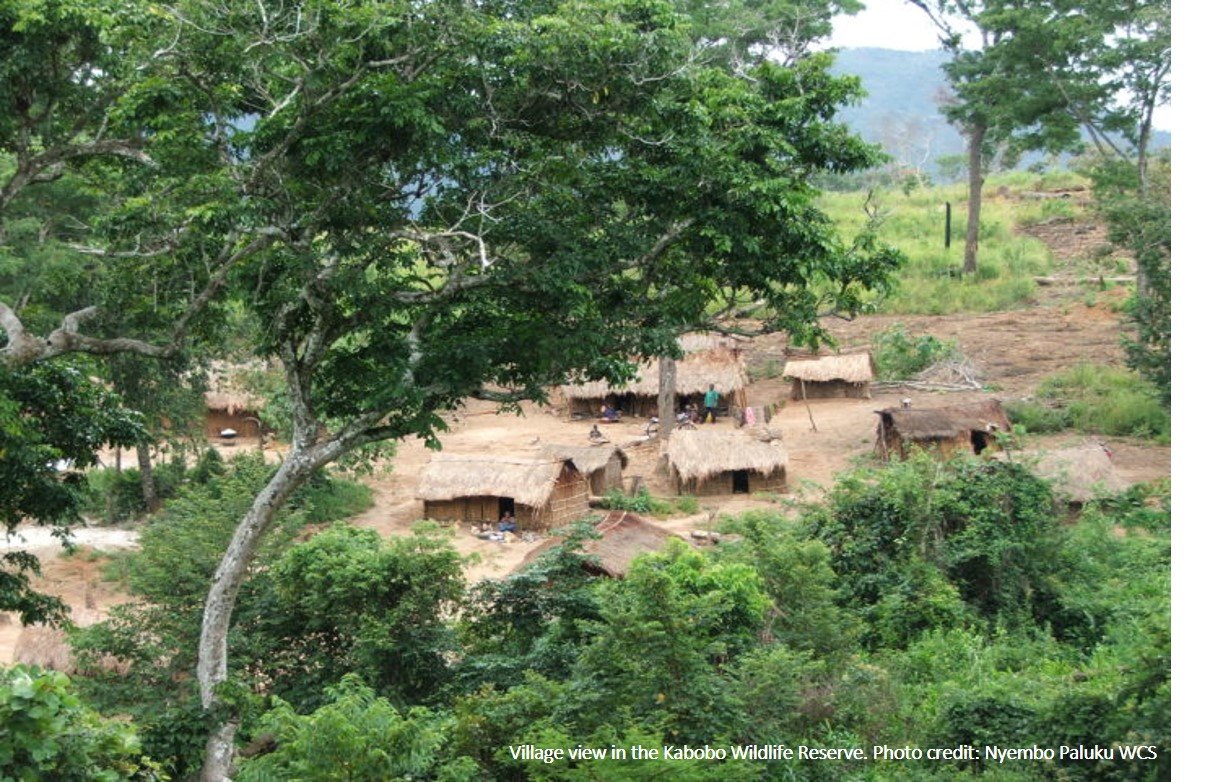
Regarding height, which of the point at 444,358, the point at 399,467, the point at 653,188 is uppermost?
the point at 653,188

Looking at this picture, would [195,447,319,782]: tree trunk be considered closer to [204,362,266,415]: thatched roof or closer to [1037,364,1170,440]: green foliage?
[204,362,266,415]: thatched roof

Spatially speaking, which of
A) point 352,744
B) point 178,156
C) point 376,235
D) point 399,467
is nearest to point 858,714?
point 352,744

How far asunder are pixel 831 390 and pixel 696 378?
327 centimetres

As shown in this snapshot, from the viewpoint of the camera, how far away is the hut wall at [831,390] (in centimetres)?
2866

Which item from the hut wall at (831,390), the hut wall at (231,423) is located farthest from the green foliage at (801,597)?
the hut wall at (231,423)

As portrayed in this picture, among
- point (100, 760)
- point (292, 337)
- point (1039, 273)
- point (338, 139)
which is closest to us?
point (100, 760)

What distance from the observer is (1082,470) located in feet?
62.7

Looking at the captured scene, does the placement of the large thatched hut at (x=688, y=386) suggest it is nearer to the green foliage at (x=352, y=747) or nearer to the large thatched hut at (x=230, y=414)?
the large thatched hut at (x=230, y=414)

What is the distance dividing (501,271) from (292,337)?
204 centimetres

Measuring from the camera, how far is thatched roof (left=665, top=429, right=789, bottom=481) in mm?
22781

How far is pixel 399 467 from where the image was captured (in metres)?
25.8

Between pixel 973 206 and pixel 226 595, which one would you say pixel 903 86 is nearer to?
pixel 973 206

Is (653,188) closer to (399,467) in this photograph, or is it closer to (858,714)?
(858,714)

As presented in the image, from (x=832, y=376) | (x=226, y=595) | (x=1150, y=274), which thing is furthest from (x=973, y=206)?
(x=226, y=595)
